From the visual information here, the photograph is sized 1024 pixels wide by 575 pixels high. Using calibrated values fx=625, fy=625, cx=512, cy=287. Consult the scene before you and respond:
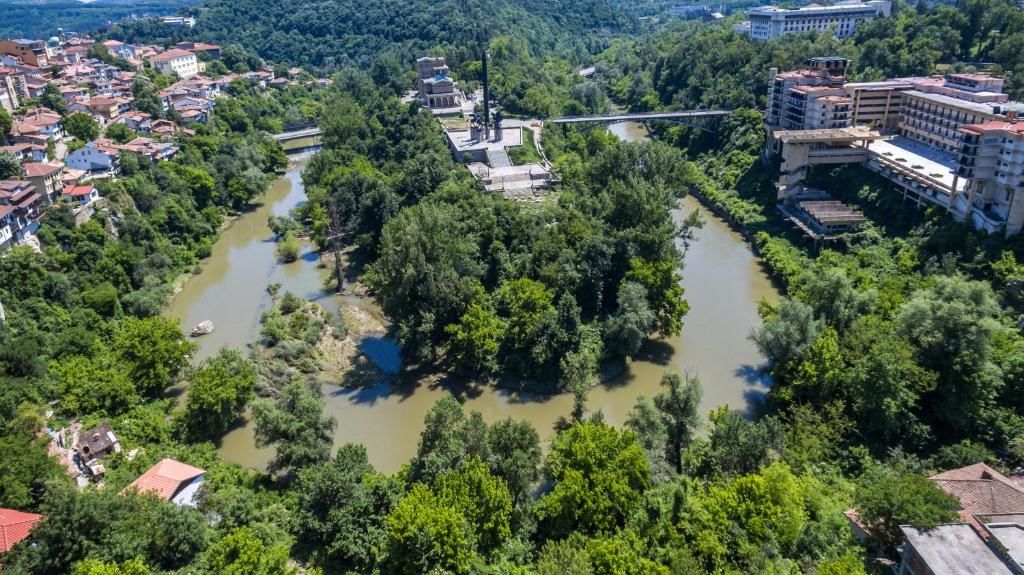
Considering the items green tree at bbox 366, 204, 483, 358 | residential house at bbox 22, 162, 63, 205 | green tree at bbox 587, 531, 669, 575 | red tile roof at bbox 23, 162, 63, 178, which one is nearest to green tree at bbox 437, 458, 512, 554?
green tree at bbox 587, 531, 669, 575

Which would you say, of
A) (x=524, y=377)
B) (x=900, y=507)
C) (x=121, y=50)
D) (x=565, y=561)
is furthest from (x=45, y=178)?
(x=121, y=50)

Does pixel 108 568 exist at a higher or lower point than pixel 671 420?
higher

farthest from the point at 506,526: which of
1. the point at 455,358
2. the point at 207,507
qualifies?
the point at 455,358

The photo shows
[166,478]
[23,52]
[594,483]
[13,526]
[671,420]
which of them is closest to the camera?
[13,526]

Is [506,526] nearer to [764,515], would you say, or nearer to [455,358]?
[764,515]

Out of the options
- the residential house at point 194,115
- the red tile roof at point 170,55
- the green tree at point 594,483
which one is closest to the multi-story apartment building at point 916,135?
the green tree at point 594,483

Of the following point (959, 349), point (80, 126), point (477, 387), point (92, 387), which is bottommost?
point (477, 387)

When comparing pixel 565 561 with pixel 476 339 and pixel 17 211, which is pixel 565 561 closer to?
pixel 476 339

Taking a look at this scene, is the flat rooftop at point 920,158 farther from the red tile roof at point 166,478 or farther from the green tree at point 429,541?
the red tile roof at point 166,478
